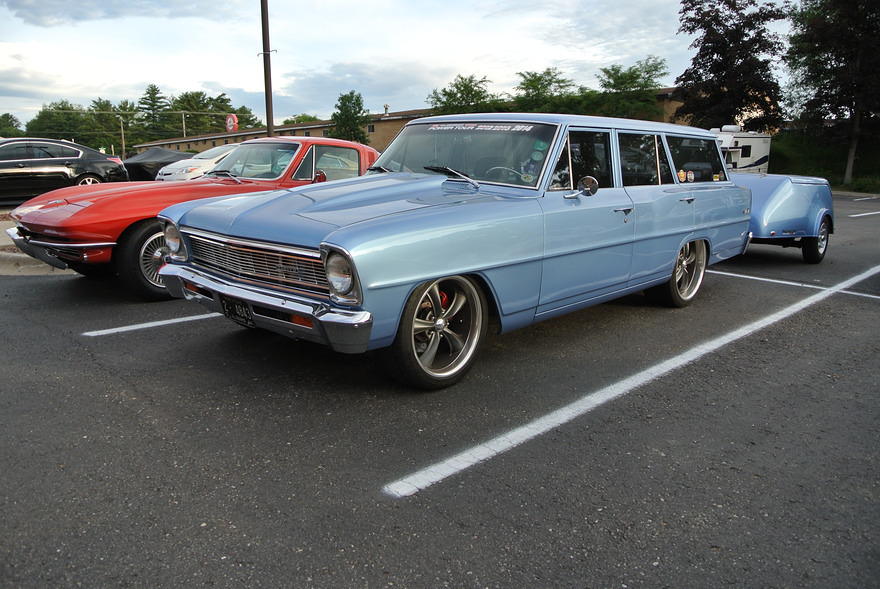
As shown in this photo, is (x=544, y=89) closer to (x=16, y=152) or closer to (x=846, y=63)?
(x=846, y=63)

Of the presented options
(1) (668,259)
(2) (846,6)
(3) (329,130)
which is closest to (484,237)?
(1) (668,259)

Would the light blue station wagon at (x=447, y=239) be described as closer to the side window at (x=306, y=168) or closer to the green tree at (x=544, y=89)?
the side window at (x=306, y=168)

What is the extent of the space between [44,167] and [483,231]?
12.4 m

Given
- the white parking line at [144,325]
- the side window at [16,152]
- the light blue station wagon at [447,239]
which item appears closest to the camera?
the light blue station wagon at [447,239]

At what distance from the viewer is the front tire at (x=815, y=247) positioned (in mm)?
8633

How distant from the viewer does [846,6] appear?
3095cm

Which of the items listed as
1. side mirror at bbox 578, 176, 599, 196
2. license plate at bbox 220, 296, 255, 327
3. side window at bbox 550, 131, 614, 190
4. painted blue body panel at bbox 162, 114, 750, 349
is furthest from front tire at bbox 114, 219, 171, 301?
side mirror at bbox 578, 176, 599, 196

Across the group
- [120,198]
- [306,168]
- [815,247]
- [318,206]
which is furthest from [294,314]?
[815,247]

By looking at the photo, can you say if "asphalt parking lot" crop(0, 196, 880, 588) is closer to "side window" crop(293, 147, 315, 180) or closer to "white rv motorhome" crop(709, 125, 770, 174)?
"side window" crop(293, 147, 315, 180)

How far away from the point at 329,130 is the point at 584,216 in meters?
62.0

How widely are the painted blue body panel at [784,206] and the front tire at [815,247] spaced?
0.15 m

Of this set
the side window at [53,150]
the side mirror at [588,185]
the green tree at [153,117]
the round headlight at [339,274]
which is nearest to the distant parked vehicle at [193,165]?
the side window at [53,150]

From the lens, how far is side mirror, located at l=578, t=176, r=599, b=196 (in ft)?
14.4

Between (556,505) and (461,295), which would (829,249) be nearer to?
(461,295)
